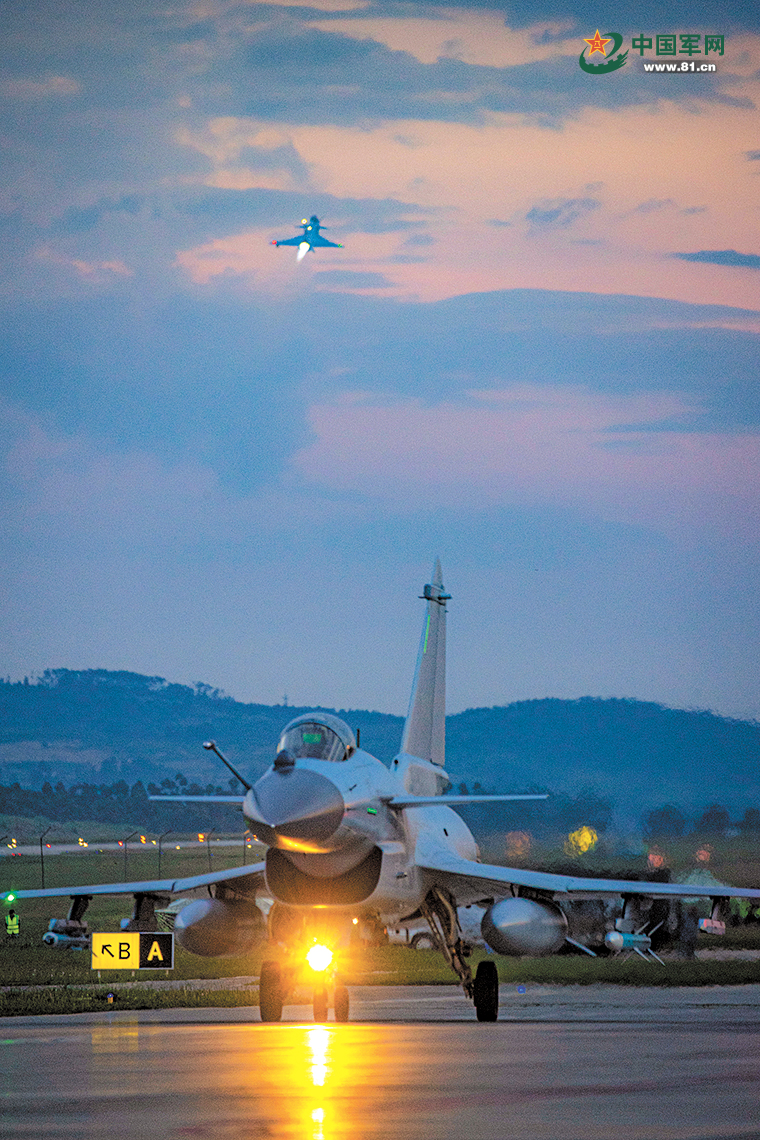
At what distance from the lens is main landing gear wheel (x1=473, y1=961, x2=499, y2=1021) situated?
76.0 feet

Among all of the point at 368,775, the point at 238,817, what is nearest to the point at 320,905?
the point at 368,775

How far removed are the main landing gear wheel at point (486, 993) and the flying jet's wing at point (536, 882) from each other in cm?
134

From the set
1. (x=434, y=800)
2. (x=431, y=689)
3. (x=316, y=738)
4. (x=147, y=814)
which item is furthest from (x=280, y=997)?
(x=147, y=814)

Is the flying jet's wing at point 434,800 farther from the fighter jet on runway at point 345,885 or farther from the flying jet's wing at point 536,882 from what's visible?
the flying jet's wing at point 536,882

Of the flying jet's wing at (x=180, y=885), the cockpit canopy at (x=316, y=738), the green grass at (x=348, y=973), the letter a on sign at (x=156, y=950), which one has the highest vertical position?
the cockpit canopy at (x=316, y=738)

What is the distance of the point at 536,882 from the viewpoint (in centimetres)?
2366

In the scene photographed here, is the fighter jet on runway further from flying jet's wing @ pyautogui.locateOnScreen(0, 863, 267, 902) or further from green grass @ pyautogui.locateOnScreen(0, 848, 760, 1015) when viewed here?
green grass @ pyautogui.locateOnScreen(0, 848, 760, 1015)

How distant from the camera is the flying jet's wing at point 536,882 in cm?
2339

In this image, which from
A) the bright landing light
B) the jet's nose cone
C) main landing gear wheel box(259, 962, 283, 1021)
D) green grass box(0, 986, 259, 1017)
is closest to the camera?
the jet's nose cone

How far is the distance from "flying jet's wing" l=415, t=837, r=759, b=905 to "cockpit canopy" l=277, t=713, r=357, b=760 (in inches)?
124

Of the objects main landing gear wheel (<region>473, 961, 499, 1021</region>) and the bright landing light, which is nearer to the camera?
the bright landing light

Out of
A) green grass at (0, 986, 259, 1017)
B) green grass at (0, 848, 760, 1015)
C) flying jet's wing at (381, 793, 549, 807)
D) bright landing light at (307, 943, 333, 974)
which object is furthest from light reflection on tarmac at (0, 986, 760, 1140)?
green grass at (0, 848, 760, 1015)

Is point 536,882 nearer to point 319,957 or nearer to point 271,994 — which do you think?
point 319,957

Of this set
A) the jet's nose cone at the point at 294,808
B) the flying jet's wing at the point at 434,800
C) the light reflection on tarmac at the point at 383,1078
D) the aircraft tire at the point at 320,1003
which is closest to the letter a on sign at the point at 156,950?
the light reflection on tarmac at the point at 383,1078
